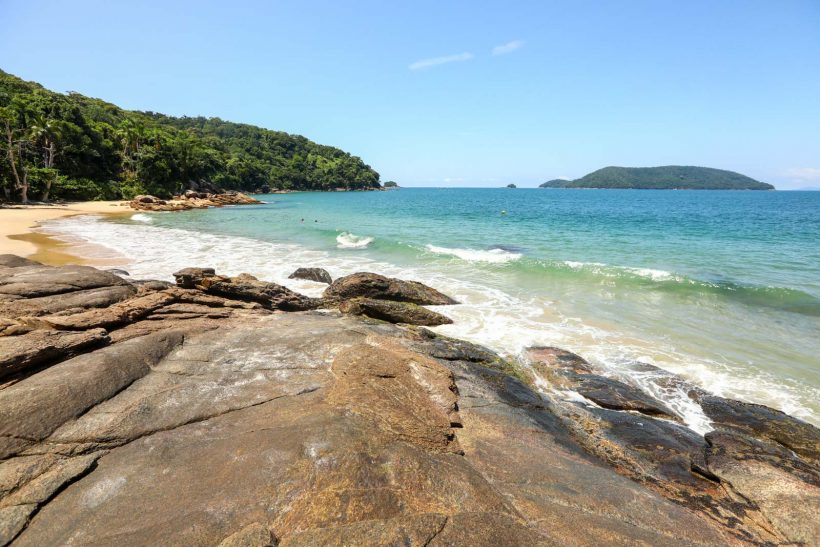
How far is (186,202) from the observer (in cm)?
5491

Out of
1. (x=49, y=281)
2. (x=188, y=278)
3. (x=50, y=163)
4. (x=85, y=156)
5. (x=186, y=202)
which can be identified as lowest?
(x=188, y=278)

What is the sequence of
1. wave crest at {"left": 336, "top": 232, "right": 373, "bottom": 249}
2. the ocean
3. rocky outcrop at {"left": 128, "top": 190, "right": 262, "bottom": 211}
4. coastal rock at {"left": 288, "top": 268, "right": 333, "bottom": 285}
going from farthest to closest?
rocky outcrop at {"left": 128, "top": 190, "right": 262, "bottom": 211} < wave crest at {"left": 336, "top": 232, "right": 373, "bottom": 249} < coastal rock at {"left": 288, "top": 268, "right": 333, "bottom": 285} < the ocean

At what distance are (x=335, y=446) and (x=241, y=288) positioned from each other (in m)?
8.02

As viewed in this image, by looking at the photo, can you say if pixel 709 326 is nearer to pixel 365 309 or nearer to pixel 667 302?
pixel 667 302

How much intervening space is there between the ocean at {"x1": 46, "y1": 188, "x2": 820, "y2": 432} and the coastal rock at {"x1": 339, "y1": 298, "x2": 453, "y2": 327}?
30.9 inches

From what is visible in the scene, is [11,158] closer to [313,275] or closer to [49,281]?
[313,275]

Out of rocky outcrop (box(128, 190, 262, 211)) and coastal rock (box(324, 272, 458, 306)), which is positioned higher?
rocky outcrop (box(128, 190, 262, 211))

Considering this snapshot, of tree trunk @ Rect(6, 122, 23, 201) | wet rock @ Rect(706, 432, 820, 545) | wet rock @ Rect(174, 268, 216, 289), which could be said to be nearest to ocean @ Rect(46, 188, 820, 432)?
wet rock @ Rect(706, 432, 820, 545)

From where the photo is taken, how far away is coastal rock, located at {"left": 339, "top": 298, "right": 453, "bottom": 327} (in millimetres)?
11109

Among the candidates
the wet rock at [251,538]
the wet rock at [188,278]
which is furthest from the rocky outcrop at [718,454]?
the wet rock at [188,278]

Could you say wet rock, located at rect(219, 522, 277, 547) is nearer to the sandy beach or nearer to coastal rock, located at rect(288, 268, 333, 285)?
coastal rock, located at rect(288, 268, 333, 285)

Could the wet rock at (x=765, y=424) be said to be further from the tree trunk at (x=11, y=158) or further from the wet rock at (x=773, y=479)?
the tree trunk at (x=11, y=158)

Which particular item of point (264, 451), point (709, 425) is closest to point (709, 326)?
point (709, 425)

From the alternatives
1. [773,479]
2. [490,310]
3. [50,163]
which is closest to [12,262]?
[490,310]
